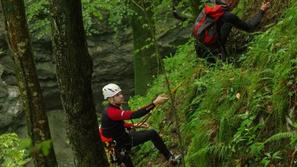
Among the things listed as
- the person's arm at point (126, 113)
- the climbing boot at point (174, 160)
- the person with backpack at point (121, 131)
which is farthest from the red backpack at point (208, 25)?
the climbing boot at point (174, 160)

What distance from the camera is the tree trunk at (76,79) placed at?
5.29m

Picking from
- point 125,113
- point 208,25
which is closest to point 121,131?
point 125,113

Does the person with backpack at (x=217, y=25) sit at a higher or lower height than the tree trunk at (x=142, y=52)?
higher

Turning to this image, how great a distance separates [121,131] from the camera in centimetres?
796

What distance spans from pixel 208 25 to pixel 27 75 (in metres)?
2.95

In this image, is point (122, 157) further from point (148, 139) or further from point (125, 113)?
point (125, 113)

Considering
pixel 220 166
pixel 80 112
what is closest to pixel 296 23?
pixel 220 166

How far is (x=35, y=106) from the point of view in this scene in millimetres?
7402

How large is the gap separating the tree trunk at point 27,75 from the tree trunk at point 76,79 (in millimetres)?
1670

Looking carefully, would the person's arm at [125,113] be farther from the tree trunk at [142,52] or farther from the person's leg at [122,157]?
the tree trunk at [142,52]

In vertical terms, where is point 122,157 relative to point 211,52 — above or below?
below

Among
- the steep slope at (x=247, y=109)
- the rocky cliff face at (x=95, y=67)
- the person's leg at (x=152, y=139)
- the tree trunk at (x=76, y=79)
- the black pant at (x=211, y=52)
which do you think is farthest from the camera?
the rocky cliff face at (x=95, y=67)

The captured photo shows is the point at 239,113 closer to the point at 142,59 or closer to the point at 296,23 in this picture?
the point at 296,23

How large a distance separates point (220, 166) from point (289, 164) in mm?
1189
